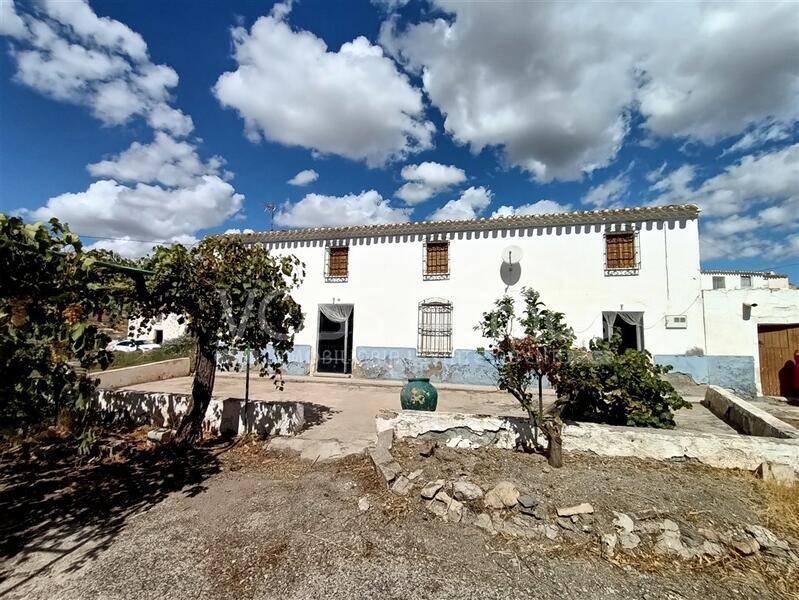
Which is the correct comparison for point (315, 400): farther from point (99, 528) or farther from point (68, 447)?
point (99, 528)

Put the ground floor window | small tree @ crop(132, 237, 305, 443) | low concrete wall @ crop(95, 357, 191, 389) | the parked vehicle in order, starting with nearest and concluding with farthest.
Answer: small tree @ crop(132, 237, 305, 443)
low concrete wall @ crop(95, 357, 191, 389)
the ground floor window
the parked vehicle

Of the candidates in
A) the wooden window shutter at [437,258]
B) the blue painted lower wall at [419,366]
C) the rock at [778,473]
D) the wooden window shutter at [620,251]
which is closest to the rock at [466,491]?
the rock at [778,473]

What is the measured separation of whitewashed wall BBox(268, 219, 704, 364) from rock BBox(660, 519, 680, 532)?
8.21 metres

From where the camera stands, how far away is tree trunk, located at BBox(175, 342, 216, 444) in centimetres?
562

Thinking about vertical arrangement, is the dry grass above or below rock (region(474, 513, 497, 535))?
above

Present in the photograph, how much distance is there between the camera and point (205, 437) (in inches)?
239

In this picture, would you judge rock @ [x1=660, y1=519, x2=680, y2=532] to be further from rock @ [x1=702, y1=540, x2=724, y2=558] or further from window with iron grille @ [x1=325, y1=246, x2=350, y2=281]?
window with iron grille @ [x1=325, y1=246, x2=350, y2=281]

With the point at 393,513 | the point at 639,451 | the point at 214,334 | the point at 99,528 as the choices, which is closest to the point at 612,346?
the point at 639,451

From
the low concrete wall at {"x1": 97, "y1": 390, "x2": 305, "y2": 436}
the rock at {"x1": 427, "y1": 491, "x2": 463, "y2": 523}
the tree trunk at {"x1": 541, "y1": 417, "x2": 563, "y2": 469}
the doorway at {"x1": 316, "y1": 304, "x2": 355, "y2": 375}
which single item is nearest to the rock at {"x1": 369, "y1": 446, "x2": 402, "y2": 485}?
the rock at {"x1": 427, "y1": 491, "x2": 463, "y2": 523}

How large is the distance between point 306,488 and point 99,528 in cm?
182

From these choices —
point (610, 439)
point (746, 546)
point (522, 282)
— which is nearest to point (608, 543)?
point (746, 546)

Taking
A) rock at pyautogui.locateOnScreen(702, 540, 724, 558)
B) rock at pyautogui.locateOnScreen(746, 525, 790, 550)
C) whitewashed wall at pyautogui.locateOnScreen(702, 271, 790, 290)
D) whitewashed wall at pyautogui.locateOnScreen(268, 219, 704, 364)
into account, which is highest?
whitewashed wall at pyautogui.locateOnScreen(702, 271, 790, 290)

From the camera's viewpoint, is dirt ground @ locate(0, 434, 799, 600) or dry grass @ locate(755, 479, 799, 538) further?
dry grass @ locate(755, 479, 799, 538)

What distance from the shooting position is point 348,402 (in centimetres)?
881
